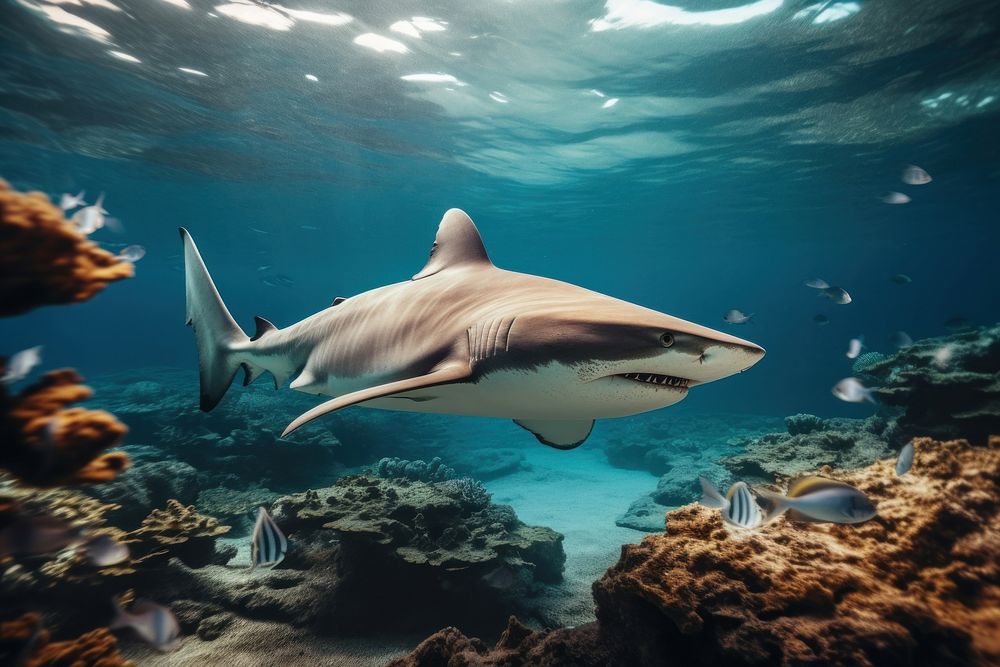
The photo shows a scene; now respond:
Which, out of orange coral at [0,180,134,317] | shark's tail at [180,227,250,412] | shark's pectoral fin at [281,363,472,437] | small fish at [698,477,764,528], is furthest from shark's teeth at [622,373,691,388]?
shark's tail at [180,227,250,412]

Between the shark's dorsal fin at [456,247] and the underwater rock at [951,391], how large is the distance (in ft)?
23.3

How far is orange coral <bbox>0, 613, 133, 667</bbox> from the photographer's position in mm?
2041

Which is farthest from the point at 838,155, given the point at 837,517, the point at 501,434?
the point at 837,517

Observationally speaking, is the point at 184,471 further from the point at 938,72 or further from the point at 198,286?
the point at 938,72

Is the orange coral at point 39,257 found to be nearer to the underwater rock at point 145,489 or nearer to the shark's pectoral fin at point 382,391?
the shark's pectoral fin at point 382,391

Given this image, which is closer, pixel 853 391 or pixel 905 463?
pixel 905 463

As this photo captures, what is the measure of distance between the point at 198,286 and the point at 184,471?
491 centimetres

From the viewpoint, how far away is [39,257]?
1791mm

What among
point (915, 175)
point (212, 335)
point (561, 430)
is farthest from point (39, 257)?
point (915, 175)

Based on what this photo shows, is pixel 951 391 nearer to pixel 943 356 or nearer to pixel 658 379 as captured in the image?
pixel 943 356

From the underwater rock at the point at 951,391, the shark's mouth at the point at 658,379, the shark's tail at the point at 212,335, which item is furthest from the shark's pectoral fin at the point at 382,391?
the underwater rock at the point at 951,391

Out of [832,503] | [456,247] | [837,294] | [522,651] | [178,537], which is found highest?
[837,294]

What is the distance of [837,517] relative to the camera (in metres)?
2.28

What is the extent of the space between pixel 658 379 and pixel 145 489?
7.84 m
